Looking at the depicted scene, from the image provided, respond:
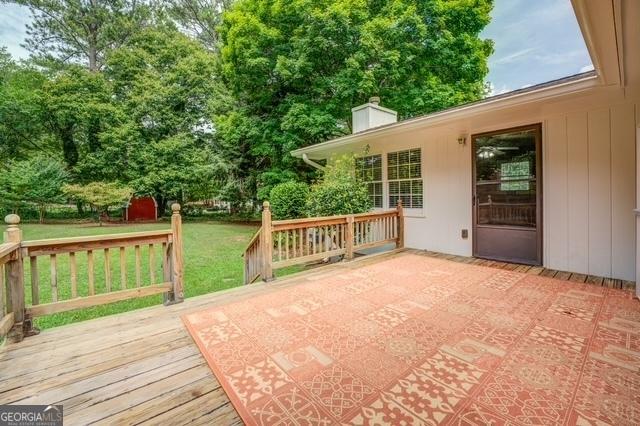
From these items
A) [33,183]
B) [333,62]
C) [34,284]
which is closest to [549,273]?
[34,284]

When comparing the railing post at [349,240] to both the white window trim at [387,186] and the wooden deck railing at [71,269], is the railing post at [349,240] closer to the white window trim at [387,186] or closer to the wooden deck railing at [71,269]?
the white window trim at [387,186]

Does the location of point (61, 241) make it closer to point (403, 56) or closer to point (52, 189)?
point (403, 56)

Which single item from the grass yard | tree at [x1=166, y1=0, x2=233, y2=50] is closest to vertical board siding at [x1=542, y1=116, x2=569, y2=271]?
the grass yard

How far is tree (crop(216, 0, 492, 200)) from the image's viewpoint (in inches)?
372

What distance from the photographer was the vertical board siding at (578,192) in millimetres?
4066

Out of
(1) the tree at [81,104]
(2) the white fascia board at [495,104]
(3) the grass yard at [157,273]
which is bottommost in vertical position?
(3) the grass yard at [157,273]

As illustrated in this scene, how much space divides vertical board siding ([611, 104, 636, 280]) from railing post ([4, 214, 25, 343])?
6.65m

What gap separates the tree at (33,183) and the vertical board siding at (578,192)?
18.2 m

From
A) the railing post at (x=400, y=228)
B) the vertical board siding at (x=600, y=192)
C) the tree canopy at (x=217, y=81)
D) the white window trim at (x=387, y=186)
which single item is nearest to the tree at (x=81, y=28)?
the tree canopy at (x=217, y=81)

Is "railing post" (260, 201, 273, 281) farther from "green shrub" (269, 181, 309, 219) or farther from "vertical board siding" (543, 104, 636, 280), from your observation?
"vertical board siding" (543, 104, 636, 280)

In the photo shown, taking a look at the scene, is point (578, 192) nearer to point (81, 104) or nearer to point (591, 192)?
point (591, 192)

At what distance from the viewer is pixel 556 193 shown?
14.1ft

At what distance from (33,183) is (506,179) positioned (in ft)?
59.0

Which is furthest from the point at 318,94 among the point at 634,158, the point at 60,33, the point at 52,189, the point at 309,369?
the point at 60,33
